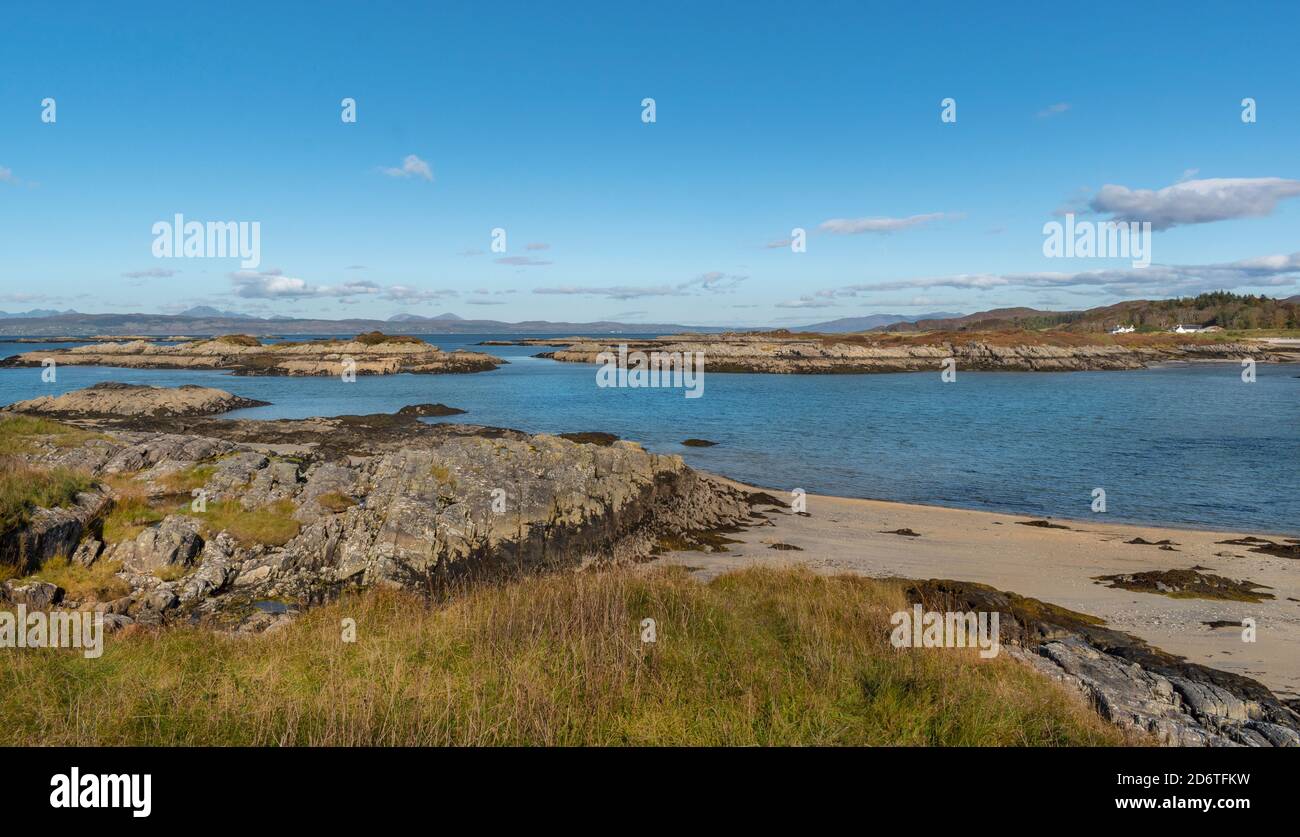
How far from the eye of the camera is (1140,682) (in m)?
9.52

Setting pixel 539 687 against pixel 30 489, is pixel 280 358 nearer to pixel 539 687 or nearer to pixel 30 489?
pixel 30 489

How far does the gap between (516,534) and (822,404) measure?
166 feet

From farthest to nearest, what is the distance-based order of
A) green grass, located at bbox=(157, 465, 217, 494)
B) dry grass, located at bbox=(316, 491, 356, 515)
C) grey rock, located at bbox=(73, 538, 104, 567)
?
green grass, located at bbox=(157, 465, 217, 494)
dry grass, located at bbox=(316, 491, 356, 515)
grey rock, located at bbox=(73, 538, 104, 567)

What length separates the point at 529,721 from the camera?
5734 mm

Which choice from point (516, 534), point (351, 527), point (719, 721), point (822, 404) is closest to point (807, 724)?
point (719, 721)

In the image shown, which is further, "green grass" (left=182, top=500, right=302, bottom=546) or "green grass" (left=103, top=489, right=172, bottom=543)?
"green grass" (left=182, top=500, right=302, bottom=546)

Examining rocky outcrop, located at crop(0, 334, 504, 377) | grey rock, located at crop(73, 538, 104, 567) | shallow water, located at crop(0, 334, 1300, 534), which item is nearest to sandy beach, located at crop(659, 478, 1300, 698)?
shallow water, located at crop(0, 334, 1300, 534)

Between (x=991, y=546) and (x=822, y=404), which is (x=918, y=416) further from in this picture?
(x=991, y=546)

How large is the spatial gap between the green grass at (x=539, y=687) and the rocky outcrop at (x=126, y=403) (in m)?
46.4

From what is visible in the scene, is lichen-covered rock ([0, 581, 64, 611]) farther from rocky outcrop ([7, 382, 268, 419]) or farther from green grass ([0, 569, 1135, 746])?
rocky outcrop ([7, 382, 268, 419])

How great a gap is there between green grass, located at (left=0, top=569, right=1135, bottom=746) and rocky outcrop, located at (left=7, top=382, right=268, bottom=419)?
46.4 meters

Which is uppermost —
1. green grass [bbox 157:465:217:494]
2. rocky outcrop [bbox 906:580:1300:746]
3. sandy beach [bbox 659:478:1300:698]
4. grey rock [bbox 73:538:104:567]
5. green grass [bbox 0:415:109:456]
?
green grass [bbox 0:415:109:456]

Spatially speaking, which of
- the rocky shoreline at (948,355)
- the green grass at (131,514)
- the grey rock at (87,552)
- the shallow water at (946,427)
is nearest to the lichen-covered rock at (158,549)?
the grey rock at (87,552)

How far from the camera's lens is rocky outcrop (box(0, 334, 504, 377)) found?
95.8 metres
